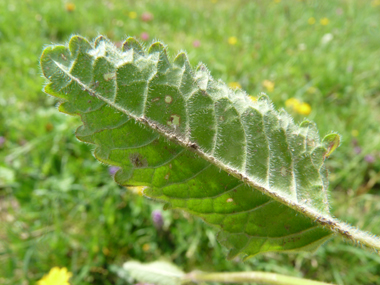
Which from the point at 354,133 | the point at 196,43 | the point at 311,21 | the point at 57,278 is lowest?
the point at 57,278

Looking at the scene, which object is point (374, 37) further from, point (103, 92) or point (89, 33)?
point (103, 92)

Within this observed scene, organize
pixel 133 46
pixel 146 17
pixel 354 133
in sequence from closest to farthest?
pixel 133 46
pixel 354 133
pixel 146 17

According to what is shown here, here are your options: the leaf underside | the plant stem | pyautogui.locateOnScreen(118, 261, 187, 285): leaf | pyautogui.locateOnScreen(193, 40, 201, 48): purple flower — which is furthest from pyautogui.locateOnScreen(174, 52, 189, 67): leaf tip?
pyautogui.locateOnScreen(193, 40, 201, 48): purple flower

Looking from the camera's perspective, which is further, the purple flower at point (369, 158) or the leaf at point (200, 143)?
the purple flower at point (369, 158)

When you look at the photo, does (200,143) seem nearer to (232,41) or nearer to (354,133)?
(354,133)

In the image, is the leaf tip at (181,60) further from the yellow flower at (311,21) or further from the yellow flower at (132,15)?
the yellow flower at (311,21)

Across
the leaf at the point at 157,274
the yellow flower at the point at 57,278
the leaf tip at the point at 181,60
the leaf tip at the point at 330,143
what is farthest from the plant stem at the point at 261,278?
the yellow flower at the point at 57,278

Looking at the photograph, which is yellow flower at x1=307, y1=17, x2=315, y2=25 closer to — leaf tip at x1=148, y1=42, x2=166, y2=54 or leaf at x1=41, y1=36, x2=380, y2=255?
leaf at x1=41, y1=36, x2=380, y2=255

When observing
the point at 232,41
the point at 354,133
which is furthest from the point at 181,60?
the point at 232,41
